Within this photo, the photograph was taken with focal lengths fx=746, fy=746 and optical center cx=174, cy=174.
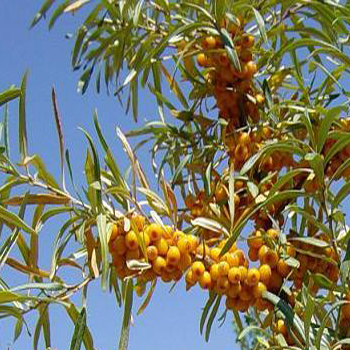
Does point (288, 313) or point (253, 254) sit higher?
point (253, 254)

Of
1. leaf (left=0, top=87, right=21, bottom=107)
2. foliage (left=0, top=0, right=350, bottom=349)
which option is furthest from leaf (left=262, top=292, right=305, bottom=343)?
leaf (left=0, top=87, right=21, bottom=107)

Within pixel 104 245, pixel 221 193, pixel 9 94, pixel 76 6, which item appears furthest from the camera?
pixel 76 6

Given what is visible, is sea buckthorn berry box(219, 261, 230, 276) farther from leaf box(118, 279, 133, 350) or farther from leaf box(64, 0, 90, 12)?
leaf box(64, 0, 90, 12)

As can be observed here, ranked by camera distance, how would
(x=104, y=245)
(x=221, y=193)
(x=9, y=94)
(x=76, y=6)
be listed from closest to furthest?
(x=104, y=245)
(x=9, y=94)
(x=221, y=193)
(x=76, y=6)

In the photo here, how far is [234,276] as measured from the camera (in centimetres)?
102

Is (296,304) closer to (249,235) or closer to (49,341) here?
(249,235)

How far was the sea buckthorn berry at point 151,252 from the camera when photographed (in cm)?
101

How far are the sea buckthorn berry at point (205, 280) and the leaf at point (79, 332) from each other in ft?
0.55

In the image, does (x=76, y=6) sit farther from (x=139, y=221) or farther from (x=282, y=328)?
(x=282, y=328)

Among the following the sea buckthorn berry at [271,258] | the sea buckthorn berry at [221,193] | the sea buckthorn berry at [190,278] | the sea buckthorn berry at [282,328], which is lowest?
the sea buckthorn berry at [282,328]

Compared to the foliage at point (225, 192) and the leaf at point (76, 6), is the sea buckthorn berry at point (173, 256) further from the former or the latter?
the leaf at point (76, 6)

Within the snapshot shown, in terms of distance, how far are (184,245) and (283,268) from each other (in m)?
0.15

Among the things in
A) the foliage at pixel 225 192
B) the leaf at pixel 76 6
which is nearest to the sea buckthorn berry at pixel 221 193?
the foliage at pixel 225 192

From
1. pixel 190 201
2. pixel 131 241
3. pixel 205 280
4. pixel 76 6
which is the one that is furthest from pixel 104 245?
pixel 76 6
